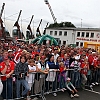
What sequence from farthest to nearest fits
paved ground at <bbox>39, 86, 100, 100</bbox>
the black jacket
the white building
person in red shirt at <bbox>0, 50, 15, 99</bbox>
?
1. the white building
2. paved ground at <bbox>39, 86, 100, 100</bbox>
3. the black jacket
4. person in red shirt at <bbox>0, 50, 15, 99</bbox>

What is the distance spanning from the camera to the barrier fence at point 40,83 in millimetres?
5492

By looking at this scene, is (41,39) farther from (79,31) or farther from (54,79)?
(79,31)

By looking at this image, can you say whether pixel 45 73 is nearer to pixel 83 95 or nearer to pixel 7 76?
pixel 7 76

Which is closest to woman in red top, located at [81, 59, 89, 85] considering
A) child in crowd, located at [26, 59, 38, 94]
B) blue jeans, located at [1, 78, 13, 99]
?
child in crowd, located at [26, 59, 38, 94]

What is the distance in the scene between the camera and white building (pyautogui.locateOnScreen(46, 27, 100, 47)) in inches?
1853

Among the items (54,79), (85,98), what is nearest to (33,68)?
(54,79)

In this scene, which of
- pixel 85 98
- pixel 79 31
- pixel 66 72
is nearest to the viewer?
pixel 85 98

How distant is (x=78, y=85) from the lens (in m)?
7.54

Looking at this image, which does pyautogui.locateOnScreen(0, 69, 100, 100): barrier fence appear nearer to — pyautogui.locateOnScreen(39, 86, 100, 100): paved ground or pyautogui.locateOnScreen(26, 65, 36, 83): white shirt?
pyautogui.locateOnScreen(26, 65, 36, 83): white shirt

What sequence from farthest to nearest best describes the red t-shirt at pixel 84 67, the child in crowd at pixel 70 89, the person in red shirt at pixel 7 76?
the red t-shirt at pixel 84 67 < the child in crowd at pixel 70 89 < the person in red shirt at pixel 7 76

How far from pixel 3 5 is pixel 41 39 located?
50.2 feet

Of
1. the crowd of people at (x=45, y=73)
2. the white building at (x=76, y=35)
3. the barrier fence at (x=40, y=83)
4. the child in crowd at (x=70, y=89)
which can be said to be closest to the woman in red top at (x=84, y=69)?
the crowd of people at (x=45, y=73)

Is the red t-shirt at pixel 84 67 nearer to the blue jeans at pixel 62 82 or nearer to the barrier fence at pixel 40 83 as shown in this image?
the barrier fence at pixel 40 83

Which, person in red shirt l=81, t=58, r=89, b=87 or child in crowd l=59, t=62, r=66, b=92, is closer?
child in crowd l=59, t=62, r=66, b=92
